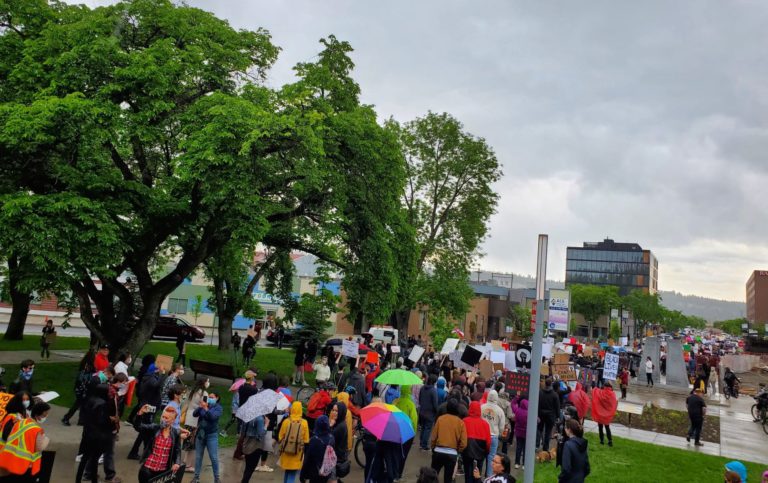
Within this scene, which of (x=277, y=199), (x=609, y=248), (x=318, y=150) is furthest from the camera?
(x=609, y=248)

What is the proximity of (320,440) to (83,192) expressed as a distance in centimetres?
1124

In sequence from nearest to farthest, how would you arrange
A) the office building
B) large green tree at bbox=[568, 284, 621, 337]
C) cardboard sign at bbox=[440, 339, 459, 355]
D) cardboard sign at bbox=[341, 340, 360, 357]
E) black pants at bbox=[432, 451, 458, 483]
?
black pants at bbox=[432, 451, 458, 483]
cardboard sign at bbox=[341, 340, 360, 357]
cardboard sign at bbox=[440, 339, 459, 355]
large green tree at bbox=[568, 284, 621, 337]
the office building

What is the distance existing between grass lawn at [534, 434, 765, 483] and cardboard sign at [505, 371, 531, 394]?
182cm

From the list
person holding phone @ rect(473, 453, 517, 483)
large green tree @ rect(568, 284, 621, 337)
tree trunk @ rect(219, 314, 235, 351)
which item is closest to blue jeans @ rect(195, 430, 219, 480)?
person holding phone @ rect(473, 453, 517, 483)

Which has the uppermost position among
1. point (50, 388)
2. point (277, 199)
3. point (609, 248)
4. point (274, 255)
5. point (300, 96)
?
point (609, 248)

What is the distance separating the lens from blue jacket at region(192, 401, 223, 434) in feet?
26.0

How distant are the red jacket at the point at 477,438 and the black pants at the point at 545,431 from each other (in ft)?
12.6

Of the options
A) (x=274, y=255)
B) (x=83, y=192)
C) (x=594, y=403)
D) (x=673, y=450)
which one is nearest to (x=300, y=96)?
(x=83, y=192)

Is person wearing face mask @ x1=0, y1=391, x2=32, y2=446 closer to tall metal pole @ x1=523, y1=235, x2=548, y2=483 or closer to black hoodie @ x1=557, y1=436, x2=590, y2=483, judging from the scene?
tall metal pole @ x1=523, y1=235, x2=548, y2=483

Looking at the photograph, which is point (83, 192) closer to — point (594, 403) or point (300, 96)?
point (300, 96)

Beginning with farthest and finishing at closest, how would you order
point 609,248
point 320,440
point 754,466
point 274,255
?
point 609,248
point 274,255
point 754,466
point 320,440

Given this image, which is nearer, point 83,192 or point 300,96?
point 83,192

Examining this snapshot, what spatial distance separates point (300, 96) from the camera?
1619 centimetres

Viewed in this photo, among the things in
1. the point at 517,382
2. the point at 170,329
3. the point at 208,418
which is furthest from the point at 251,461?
the point at 170,329
